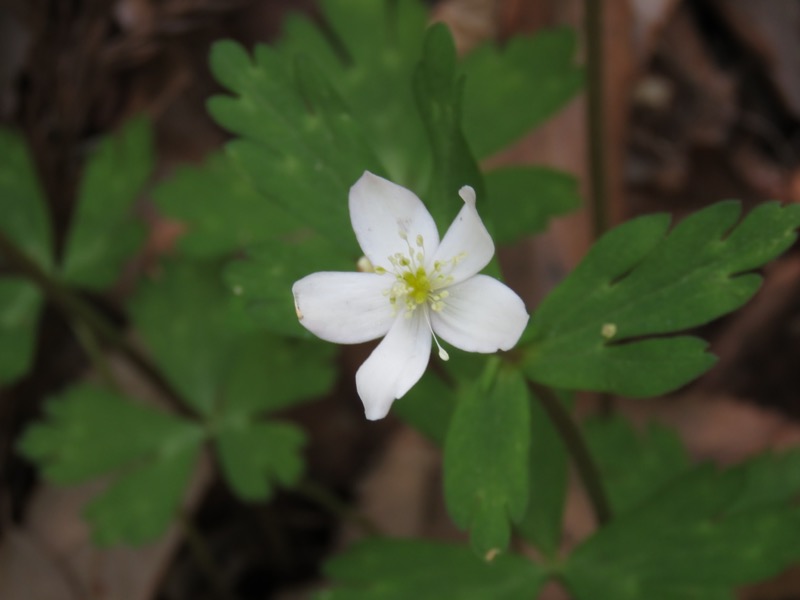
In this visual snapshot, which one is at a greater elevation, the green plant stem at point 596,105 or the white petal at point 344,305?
the green plant stem at point 596,105

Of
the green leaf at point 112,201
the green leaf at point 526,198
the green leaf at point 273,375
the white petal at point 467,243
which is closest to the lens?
the white petal at point 467,243

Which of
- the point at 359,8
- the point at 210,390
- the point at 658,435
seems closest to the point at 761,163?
the point at 658,435

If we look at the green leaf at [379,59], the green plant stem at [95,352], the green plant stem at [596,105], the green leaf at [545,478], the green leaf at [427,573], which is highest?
the green leaf at [379,59]

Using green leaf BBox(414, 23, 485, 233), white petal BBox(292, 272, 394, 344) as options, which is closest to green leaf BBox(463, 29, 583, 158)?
green leaf BBox(414, 23, 485, 233)

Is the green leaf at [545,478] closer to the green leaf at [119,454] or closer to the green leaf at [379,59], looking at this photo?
the green leaf at [379,59]

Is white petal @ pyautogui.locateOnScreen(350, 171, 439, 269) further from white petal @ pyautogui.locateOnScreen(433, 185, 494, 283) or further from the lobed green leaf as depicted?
the lobed green leaf

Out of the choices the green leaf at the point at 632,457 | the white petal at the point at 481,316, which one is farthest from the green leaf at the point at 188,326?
the white petal at the point at 481,316

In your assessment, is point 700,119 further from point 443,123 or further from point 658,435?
point 443,123
